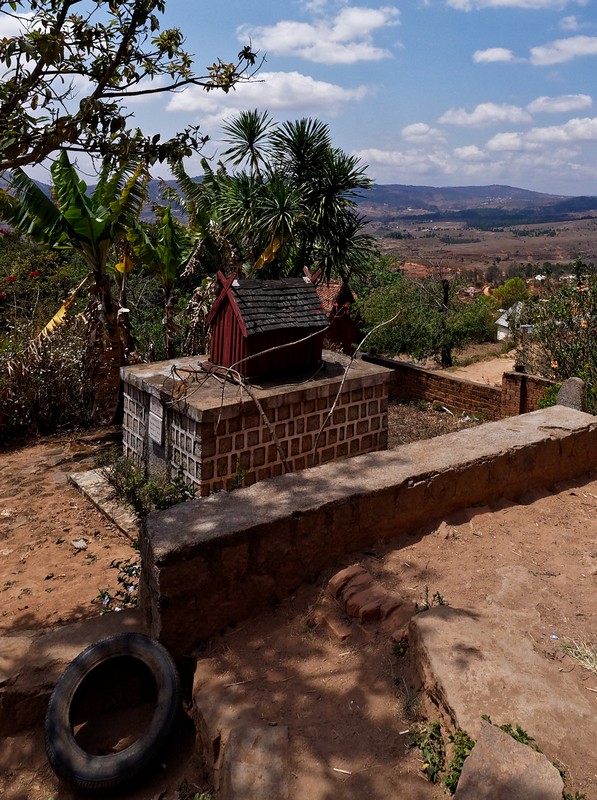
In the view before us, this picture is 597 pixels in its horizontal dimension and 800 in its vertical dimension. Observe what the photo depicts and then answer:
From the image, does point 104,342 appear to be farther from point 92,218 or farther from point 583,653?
point 583,653

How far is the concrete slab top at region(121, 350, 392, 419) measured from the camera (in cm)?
686

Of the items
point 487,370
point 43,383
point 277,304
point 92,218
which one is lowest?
point 487,370

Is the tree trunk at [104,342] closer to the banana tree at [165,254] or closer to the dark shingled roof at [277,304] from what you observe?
the banana tree at [165,254]

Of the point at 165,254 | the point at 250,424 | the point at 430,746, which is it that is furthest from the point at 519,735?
the point at 165,254

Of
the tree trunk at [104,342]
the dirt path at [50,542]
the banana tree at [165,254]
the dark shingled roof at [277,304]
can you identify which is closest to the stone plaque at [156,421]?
the dirt path at [50,542]

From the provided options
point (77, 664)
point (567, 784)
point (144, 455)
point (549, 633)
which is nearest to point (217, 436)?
point (144, 455)

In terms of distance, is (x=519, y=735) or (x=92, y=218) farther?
(x=92, y=218)

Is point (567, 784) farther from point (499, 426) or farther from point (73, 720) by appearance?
point (499, 426)

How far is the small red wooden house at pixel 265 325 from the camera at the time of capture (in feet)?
24.7

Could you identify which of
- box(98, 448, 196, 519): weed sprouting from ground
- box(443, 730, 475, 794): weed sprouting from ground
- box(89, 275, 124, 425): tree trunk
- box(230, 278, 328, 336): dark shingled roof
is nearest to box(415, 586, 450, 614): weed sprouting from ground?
box(443, 730, 475, 794): weed sprouting from ground

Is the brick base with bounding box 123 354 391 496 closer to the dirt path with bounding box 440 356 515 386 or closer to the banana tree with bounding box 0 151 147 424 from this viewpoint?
the banana tree with bounding box 0 151 147 424

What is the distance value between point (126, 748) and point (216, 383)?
5110 millimetres

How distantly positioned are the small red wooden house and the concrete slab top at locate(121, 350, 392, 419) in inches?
9.2

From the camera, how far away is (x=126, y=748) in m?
2.85
